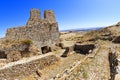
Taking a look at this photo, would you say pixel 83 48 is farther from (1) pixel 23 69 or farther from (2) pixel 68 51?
(1) pixel 23 69

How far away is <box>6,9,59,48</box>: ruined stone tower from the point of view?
60.7 feet

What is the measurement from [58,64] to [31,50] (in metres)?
4.85

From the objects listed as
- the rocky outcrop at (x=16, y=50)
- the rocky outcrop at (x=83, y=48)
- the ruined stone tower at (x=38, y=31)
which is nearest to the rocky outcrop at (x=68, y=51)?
the rocky outcrop at (x=83, y=48)

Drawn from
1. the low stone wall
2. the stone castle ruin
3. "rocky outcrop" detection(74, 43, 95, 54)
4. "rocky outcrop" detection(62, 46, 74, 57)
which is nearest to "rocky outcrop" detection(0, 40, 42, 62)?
the stone castle ruin

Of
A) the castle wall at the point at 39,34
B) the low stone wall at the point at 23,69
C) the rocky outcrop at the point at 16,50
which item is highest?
the castle wall at the point at 39,34

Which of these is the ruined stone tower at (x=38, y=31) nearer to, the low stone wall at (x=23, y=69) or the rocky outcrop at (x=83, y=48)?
the rocky outcrop at (x=83, y=48)

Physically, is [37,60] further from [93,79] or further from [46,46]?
[46,46]

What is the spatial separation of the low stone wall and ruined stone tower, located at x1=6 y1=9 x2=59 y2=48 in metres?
6.87

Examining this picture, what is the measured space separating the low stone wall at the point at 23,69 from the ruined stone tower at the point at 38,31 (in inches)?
271

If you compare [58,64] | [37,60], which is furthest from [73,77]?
[58,64]

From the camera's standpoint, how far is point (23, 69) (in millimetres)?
11070

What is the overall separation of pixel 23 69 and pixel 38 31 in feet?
30.9

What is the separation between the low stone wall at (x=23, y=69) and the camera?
10260 millimetres

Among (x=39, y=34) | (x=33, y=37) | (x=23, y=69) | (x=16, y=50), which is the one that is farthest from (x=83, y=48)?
(x=23, y=69)
